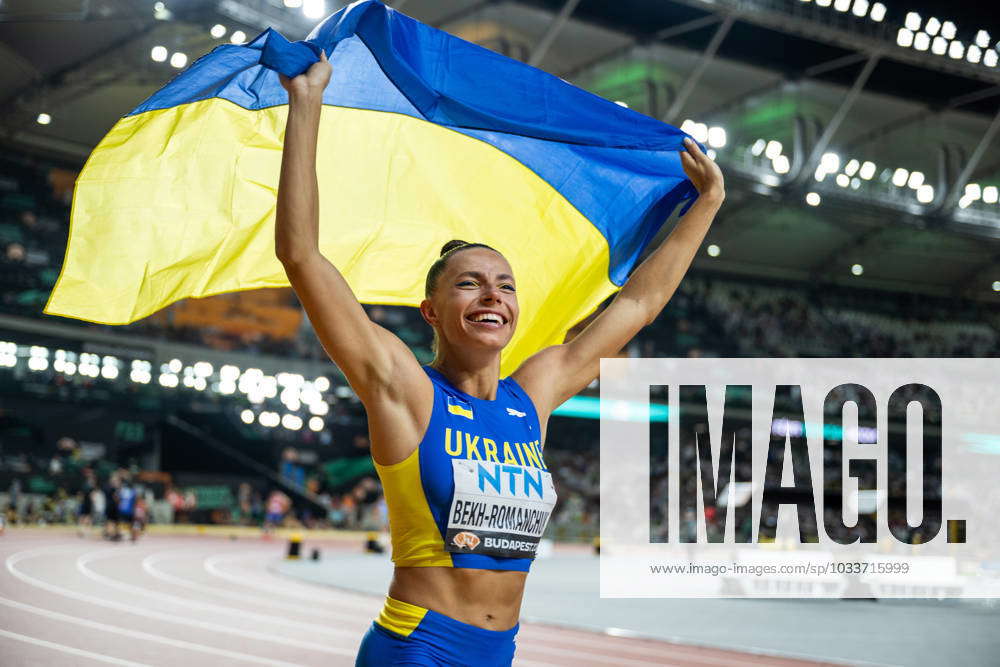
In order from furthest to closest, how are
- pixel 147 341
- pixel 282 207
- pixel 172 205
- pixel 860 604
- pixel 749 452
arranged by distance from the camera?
pixel 749 452 < pixel 147 341 < pixel 860 604 < pixel 172 205 < pixel 282 207

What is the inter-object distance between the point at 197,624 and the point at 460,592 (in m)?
9.77

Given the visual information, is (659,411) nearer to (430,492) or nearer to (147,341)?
(147,341)

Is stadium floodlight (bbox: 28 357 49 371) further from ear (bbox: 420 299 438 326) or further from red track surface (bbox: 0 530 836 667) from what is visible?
ear (bbox: 420 299 438 326)

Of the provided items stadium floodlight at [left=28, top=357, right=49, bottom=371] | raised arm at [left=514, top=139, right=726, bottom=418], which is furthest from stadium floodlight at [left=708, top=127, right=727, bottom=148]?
raised arm at [left=514, top=139, right=726, bottom=418]

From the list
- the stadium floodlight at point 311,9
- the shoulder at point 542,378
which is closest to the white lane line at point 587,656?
the shoulder at point 542,378

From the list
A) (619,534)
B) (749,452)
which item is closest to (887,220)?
(749,452)

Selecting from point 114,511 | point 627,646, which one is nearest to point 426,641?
point 627,646

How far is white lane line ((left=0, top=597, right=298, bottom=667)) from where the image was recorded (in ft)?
31.4

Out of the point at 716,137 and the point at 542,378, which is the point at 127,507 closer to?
the point at 542,378

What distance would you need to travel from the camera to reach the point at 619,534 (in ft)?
117

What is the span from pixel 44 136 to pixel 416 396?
3627cm

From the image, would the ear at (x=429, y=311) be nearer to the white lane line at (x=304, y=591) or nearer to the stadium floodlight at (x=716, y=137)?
the white lane line at (x=304, y=591)

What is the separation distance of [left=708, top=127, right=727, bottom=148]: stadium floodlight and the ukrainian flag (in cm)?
3509

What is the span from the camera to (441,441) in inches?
109
